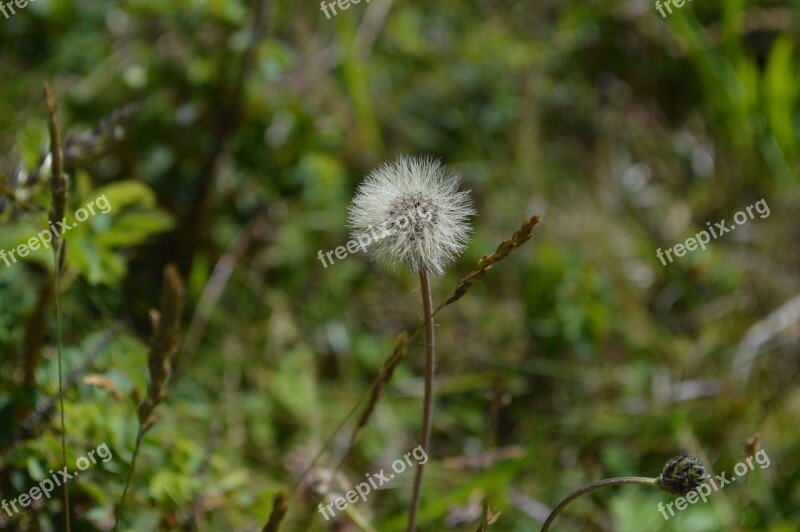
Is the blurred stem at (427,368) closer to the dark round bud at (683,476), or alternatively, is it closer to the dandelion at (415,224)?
the dandelion at (415,224)

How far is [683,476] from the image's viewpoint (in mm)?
1458

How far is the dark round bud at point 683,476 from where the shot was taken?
1453mm

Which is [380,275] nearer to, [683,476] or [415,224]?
[415,224]

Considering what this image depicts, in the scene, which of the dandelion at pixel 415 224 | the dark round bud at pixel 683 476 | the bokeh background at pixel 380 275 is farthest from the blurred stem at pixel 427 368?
the dark round bud at pixel 683 476

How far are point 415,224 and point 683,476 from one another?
26.2 inches

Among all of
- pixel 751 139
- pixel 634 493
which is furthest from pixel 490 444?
Result: pixel 751 139

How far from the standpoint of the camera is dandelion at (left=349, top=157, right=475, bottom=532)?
1.63 meters

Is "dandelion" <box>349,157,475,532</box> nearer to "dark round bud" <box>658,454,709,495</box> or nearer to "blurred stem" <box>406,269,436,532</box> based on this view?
"blurred stem" <box>406,269,436,532</box>

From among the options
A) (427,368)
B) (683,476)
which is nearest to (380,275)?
(427,368)

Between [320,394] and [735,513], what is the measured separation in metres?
1.47

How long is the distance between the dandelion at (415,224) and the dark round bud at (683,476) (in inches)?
19.1

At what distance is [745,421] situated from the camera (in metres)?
3.08

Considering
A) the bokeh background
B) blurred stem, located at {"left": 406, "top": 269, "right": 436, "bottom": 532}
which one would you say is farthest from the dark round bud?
the bokeh background

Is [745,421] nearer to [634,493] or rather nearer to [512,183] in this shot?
[634,493]
